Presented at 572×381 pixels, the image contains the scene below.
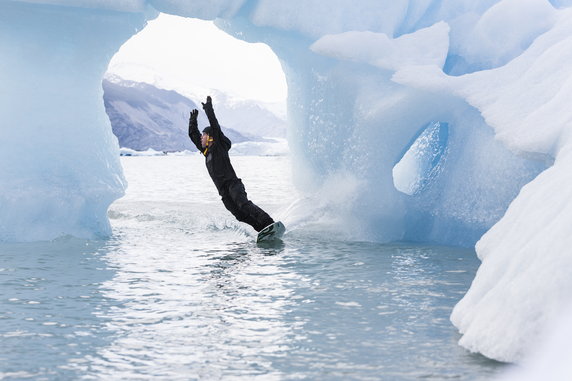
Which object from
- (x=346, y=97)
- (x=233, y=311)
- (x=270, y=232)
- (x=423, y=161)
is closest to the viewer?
(x=233, y=311)

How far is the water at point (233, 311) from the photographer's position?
12.9 ft

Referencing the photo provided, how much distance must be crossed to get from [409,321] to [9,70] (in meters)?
6.44

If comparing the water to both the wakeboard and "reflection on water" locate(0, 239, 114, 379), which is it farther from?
the wakeboard

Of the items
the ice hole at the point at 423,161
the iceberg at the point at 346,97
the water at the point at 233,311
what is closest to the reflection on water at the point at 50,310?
the water at the point at 233,311

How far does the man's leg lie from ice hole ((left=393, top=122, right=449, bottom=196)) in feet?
6.65

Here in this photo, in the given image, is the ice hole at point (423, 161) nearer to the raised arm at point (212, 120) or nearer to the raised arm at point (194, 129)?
the raised arm at point (212, 120)

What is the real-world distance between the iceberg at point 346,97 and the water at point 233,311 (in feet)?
2.06

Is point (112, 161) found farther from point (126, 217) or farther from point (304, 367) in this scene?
point (304, 367)

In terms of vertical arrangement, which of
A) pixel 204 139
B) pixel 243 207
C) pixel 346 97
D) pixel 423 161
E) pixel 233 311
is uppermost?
pixel 346 97

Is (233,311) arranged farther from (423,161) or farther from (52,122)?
(423,161)

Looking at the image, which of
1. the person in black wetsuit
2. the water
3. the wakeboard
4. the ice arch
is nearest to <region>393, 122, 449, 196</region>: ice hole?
the ice arch

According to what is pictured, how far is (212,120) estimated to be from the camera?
29.3ft

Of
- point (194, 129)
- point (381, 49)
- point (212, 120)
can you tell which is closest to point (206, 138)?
point (194, 129)

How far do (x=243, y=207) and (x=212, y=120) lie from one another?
1.10 metres
